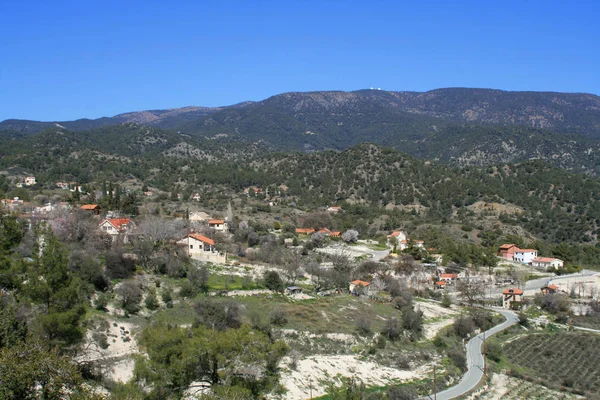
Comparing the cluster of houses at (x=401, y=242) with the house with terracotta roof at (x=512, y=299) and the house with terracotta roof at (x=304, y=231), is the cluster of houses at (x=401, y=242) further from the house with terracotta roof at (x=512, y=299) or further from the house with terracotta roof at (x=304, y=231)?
the house with terracotta roof at (x=512, y=299)

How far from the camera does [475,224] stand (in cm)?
8781

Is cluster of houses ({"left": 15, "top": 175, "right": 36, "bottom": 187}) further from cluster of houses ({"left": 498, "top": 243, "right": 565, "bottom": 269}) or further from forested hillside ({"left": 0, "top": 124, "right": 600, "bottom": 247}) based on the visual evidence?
cluster of houses ({"left": 498, "top": 243, "right": 565, "bottom": 269})

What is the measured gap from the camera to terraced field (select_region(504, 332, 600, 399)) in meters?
31.2

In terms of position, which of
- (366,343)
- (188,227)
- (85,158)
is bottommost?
(366,343)

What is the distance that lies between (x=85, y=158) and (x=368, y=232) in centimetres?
6368

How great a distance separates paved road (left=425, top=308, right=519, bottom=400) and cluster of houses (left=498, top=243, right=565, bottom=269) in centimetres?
2653

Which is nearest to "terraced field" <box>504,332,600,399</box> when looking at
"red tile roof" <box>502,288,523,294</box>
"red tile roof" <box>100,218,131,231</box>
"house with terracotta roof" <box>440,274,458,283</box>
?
"red tile roof" <box>502,288,523,294</box>

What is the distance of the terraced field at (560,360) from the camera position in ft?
102

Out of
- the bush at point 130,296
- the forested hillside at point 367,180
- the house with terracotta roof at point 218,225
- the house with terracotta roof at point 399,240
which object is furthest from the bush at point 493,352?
the forested hillside at point 367,180

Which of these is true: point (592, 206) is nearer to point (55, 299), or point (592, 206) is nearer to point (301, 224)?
point (301, 224)

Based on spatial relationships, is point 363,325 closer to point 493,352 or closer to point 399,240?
point 493,352

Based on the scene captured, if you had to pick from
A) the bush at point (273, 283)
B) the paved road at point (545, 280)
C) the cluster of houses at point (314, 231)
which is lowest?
the paved road at point (545, 280)

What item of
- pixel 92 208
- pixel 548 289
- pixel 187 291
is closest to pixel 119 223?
pixel 92 208

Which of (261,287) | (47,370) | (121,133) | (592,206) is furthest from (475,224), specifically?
(121,133)
